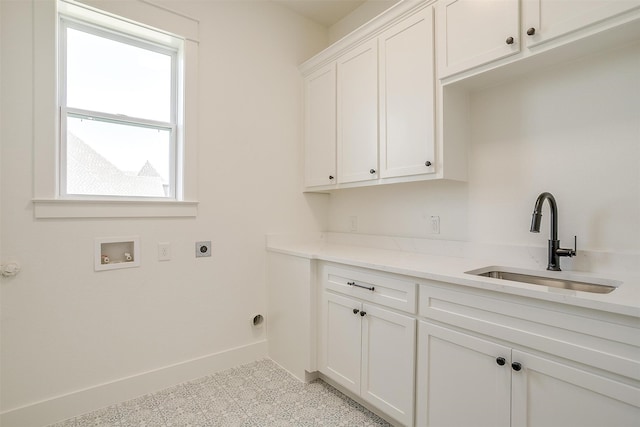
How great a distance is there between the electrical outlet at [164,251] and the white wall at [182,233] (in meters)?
0.04

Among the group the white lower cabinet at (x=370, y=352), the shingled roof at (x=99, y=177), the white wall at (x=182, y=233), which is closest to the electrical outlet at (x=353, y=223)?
the white wall at (x=182, y=233)

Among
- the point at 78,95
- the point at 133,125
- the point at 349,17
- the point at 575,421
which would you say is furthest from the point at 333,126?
the point at 575,421

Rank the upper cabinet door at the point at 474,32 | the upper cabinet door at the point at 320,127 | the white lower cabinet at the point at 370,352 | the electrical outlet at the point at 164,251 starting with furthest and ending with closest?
the upper cabinet door at the point at 320,127 < the electrical outlet at the point at 164,251 < the white lower cabinet at the point at 370,352 < the upper cabinet door at the point at 474,32

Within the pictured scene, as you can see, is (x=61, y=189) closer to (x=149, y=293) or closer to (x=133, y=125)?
(x=133, y=125)

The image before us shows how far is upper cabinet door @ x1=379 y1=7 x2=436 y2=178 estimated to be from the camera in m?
1.89

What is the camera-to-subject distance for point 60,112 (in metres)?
1.94

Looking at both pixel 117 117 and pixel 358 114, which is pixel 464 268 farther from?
pixel 117 117

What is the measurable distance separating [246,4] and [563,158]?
2.45m

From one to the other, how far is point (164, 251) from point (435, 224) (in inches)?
72.8

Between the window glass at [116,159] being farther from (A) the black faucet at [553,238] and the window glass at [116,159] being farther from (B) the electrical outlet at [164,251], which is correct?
(A) the black faucet at [553,238]

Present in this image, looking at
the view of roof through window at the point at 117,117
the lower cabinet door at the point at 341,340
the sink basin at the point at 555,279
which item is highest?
the view of roof through window at the point at 117,117

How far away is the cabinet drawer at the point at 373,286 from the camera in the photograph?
1646 millimetres

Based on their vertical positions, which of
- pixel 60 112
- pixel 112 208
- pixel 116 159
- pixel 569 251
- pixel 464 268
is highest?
pixel 60 112

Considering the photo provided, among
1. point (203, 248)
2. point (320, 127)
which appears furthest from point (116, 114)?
point (320, 127)
